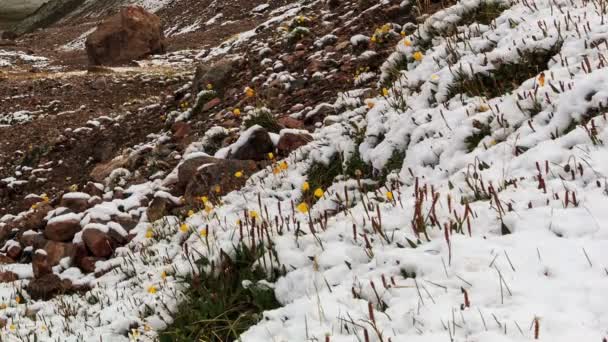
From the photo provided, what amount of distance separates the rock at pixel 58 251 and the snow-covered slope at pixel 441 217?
0.50 m

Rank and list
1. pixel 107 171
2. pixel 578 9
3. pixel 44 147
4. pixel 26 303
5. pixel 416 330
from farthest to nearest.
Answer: pixel 44 147, pixel 107 171, pixel 26 303, pixel 578 9, pixel 416 330

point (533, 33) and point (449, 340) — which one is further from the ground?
point (533, 33)

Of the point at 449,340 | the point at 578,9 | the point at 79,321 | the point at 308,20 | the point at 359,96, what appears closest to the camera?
the point at 449,340

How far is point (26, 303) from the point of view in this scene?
5816mm

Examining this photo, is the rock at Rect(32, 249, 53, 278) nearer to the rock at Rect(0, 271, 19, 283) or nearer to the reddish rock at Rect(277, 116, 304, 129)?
the rock at Rect(0, 271, 19, 283)

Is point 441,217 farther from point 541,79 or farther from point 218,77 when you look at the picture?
point 218,77

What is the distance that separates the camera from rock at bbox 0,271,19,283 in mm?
6836

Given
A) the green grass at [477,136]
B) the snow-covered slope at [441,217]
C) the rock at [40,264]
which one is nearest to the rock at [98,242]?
the snow-covered slope at [441,217]

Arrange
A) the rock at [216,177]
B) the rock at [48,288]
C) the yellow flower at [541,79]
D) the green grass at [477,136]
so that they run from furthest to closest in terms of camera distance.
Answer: the rock at [216,177] < the rock at [48,288] < the green grass at [477,136] < the yellow flower at [541,79]

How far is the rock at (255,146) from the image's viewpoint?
23.4ft

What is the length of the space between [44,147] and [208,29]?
70.4ft

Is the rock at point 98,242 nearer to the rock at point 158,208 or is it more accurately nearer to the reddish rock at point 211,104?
the rock at point 158,208

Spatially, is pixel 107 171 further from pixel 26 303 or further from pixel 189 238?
pixel 189 238

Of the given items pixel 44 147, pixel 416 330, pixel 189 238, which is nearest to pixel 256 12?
pixel 44 147
